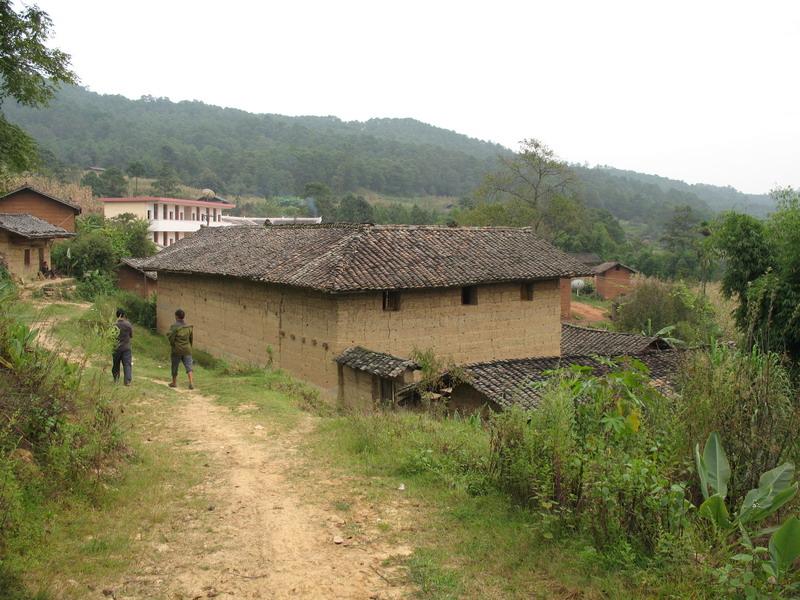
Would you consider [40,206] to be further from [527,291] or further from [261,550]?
[261,550]

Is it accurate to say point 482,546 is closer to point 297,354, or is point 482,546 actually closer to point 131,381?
point 131,381

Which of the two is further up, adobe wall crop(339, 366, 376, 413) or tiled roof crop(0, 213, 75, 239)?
tiled roof crop(0, 213, 75, 239)

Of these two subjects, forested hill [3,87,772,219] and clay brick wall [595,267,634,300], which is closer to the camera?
clay brick wall [595,267,634,300]

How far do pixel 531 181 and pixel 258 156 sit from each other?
67251 mm

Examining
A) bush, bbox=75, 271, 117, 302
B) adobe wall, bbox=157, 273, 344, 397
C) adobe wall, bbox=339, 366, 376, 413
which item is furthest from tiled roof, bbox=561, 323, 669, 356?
bush, bbox=75, 271, 117, 302

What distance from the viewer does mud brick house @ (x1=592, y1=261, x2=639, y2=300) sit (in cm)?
5044

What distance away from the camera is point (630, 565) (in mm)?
4590

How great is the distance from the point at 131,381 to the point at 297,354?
4.89 meters

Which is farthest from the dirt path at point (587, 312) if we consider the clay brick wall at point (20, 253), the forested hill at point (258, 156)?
the forested hill at point (258, 156)

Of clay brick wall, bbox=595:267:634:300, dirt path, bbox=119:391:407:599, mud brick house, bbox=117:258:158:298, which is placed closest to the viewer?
dirt path, bbox=119:391:407:599

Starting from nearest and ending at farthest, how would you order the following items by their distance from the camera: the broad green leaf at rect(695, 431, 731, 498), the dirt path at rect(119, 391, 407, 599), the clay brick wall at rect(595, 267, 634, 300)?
the broad green leaf at rect(695, 431, 731, 498)
the dirt path at rect(119, 391, 407, 599)
the clay brick wall at rect(595, 267, 634, 300)

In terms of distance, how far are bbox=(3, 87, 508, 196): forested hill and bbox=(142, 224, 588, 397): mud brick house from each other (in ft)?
227

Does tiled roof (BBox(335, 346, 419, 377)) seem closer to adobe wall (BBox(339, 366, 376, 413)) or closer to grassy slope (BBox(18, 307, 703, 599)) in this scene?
adobe wall (BBox(339, 366, 376, 413))

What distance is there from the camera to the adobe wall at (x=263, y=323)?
15.4 metres
